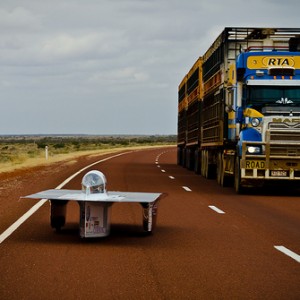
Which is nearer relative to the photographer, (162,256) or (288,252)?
(162,256)

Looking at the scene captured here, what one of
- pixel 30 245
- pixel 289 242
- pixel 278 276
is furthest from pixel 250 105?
pixel 278 276

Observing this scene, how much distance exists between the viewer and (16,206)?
601 inches

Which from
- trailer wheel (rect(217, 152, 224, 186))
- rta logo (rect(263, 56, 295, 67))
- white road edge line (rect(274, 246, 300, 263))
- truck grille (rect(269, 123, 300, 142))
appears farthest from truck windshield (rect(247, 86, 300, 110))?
white road edge line (rect(274, 246, 300, 263))

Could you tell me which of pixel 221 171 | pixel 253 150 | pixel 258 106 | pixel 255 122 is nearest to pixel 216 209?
pixel 253 150

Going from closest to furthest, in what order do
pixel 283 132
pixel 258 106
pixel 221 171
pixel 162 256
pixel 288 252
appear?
pixel 162 256
pixel 288 252
pixel 283 132
pixel 258 106
pixel 221 171

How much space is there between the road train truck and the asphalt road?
3.35m

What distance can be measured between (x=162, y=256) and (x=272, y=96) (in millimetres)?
10988

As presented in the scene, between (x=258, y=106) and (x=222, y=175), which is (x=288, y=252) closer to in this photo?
(x=258, y=106)

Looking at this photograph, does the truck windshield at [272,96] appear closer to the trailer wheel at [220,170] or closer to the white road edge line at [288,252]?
the trailer wheel at [220,170]

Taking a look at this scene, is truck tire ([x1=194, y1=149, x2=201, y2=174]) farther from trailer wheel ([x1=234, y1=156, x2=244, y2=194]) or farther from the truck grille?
the truck grille

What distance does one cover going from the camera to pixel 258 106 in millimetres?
18922

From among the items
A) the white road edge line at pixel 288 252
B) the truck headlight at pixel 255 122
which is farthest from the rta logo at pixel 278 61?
the white road edge line at pixel 288 252

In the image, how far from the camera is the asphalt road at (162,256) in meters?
6.84

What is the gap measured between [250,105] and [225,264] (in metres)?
11.2
